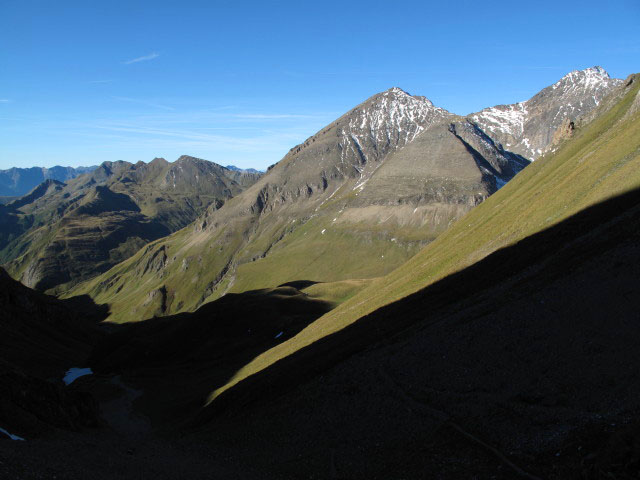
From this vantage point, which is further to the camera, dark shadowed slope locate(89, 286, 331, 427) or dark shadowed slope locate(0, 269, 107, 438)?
dark shadowed slope locate(89, 286, 331, 427)

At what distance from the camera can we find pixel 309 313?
412ft

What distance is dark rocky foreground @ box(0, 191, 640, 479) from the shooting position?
23188 millimetres

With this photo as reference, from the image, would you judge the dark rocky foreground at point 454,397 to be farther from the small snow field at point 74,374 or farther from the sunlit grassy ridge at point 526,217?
the small snow field at point 74,374

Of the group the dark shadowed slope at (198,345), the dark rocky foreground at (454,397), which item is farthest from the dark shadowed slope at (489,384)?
the dark shadowed slope at (198,345)

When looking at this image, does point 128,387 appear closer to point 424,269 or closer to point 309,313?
point 309,313

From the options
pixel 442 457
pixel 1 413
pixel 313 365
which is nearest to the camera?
pixel 442 457

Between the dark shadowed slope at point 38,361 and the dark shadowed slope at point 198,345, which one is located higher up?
the dark shadowed slope at point 38,361

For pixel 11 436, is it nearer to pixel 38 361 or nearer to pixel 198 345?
pixel 198 345

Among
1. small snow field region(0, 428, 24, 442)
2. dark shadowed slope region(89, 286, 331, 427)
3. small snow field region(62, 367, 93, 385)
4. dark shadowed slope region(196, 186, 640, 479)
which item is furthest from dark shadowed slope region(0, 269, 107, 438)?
dark shadowed slope region(196, 186, 640, 479)

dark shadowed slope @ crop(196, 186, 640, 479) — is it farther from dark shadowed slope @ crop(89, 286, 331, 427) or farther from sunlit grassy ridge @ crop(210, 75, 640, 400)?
dark shadowed slope @ crop(89, 286, 331, 427)

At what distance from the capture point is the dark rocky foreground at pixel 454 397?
23.2 m

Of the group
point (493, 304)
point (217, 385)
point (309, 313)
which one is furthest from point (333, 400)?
point (309, 313)

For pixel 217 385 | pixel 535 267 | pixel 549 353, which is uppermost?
pixel 535 267

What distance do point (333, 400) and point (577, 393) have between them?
21477mm
